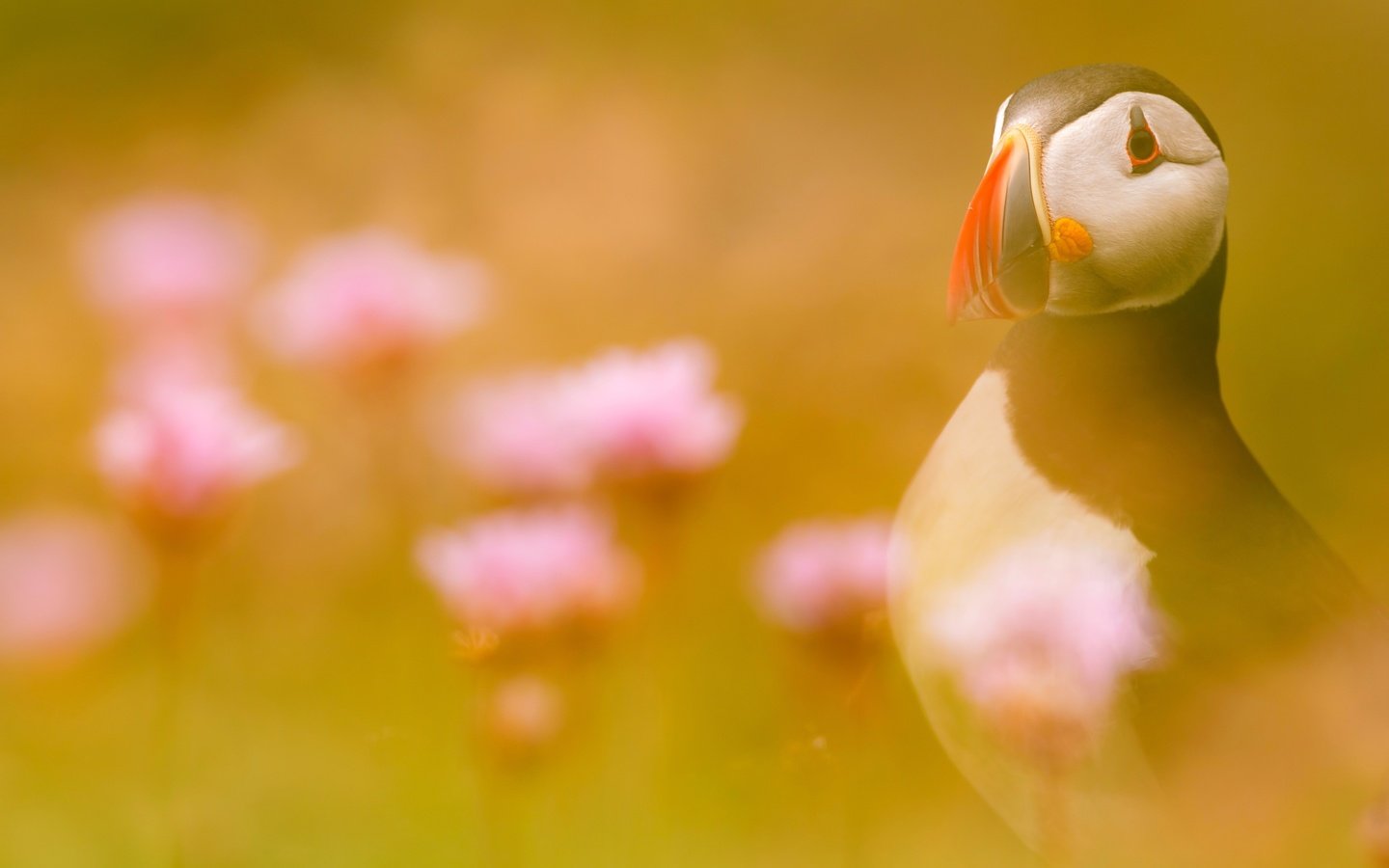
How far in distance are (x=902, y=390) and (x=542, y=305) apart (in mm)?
476

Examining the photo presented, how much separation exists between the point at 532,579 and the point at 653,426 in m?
0.13

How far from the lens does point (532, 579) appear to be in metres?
0.68

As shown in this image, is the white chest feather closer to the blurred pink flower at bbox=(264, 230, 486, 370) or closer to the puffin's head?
the puffin's head

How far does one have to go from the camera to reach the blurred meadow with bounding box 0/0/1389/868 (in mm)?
895

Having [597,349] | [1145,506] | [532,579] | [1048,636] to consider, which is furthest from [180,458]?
[597,349]

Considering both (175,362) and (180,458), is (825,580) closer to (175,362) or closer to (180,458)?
(180,458)

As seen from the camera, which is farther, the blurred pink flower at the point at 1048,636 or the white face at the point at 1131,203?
the white face at the point at 1131,203

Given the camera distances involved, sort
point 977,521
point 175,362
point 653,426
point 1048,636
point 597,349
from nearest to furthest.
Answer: point 1048,636 < point 653,426 < point 977,521 < point 175,362 < point 597,349

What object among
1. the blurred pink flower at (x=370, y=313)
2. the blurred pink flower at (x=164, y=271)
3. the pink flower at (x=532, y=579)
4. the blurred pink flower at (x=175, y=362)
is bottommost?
the pink flower at (x=532, y=579)

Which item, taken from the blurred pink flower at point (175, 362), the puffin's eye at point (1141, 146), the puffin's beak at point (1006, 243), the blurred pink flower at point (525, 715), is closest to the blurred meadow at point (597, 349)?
the blurred pink flower at point (525, 715)

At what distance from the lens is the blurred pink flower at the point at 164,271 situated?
3.83ft

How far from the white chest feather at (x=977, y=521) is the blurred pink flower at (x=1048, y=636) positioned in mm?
12

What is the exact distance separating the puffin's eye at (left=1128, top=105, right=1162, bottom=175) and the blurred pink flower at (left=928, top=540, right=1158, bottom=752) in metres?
0.26

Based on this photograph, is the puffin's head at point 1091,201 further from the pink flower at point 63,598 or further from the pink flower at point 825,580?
the pink flower at point 63,598
